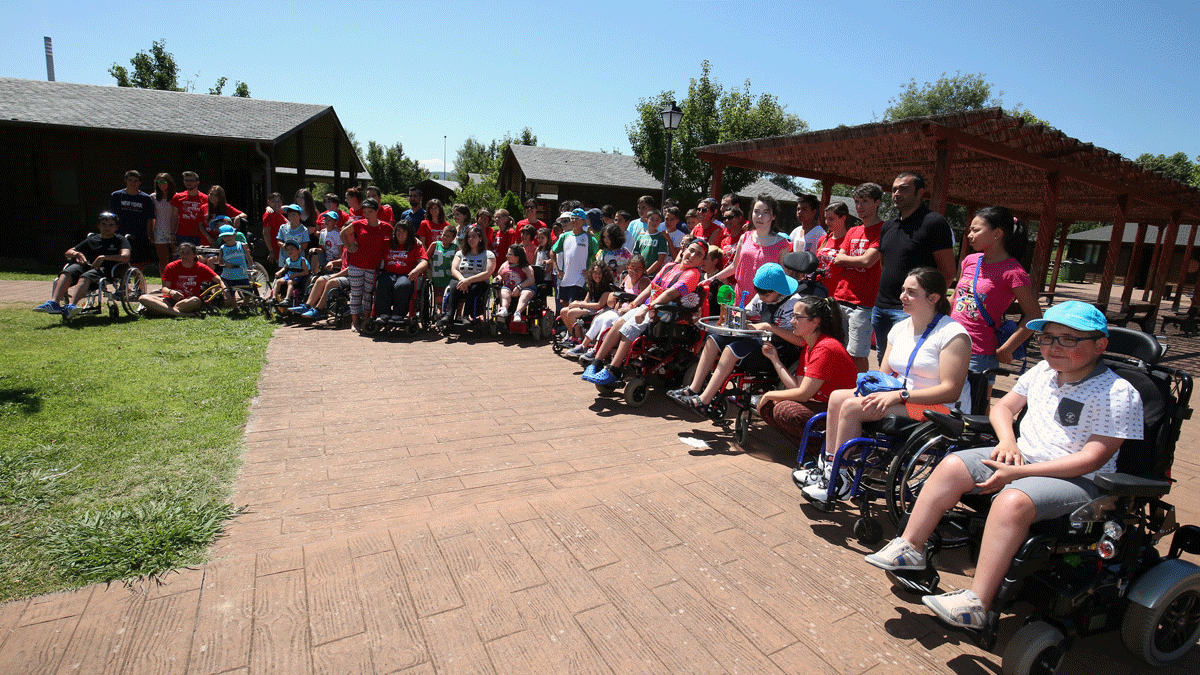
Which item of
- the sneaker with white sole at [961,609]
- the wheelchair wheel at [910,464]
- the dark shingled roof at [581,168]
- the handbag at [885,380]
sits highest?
the dark shingled roof at [581,168]

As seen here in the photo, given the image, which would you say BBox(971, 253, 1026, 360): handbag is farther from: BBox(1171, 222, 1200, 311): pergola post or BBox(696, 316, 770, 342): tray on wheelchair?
BBox(1171, 222, 1200, 311): pergola post

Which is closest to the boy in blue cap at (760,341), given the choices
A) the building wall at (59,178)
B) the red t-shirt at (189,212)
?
the red t-shirt at (189,212)

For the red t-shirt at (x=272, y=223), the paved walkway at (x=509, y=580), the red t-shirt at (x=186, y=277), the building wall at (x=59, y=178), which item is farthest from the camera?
the building wall at (x=59, y=178)

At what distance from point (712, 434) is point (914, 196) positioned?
235 cm

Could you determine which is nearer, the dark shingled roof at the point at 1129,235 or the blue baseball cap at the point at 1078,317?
the blue baseball cap at the point at 1078,317

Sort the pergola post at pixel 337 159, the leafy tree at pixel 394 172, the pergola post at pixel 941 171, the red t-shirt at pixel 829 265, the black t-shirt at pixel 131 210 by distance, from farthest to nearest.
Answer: the leafy tree at pixel 394 172, the pergola post at pixel 337 159, the black t-shirt at pixel 131 210, the pergola post at pixel 941 171, the red t-shirt at pixel 829 265

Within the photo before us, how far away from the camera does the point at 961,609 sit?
2223 mm

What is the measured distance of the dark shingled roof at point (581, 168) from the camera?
29.9 meters

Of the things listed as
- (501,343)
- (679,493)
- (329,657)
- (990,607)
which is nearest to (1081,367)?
(990,607)

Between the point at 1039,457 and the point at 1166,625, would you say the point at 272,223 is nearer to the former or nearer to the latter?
the point at 1039,457

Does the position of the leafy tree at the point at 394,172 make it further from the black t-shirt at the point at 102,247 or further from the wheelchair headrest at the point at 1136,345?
the wheelchair headrest at the point at 1136,345

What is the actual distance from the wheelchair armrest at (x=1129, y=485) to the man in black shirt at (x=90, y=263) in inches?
401

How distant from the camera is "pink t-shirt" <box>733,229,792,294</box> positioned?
5457mm

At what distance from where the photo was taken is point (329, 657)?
88.0 inches
